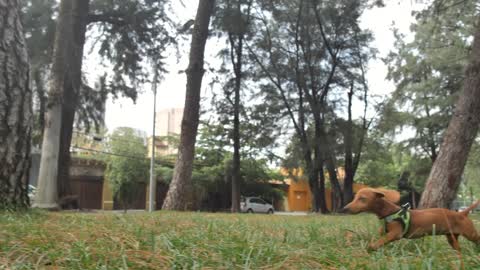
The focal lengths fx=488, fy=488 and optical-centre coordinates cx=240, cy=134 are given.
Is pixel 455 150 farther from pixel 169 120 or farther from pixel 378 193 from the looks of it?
pixel 169 120

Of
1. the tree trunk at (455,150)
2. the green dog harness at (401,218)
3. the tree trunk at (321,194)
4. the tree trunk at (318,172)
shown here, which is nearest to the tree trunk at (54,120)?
the tree trunk at (455,150)

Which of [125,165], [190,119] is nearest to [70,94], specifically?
[190,119]

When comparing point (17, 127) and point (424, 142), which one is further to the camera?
point (424, 142)

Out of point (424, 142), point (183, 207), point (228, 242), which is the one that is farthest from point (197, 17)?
point (424, 142)

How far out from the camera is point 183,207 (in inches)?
496

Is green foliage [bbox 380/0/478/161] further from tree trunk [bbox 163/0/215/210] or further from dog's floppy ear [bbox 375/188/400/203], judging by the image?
dog's floppy ear [bbox 375/188/400/203]

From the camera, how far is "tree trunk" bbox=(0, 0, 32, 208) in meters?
5.15

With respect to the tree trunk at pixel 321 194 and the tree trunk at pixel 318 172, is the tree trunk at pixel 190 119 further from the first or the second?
the tree trunk at pixel 321 194

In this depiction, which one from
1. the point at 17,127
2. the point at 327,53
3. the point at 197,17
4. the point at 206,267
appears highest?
the point at 327,53

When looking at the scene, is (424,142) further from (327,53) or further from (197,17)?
(197,17)

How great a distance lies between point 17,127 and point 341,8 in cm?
2144

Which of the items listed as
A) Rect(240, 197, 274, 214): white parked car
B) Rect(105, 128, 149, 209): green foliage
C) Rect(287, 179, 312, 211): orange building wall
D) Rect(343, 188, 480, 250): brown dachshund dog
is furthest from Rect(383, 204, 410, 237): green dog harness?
Rect(287, 179, 312, 211): orange building wall

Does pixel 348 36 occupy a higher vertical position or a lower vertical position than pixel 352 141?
higher

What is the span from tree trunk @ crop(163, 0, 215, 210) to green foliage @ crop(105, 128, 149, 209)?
23284 millimetres
